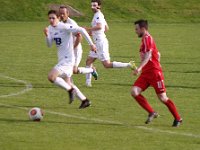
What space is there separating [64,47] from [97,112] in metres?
1.60

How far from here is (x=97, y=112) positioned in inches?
545

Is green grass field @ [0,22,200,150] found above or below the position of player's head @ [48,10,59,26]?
below

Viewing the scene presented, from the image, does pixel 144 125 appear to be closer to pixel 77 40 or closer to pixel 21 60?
pixel 77 40

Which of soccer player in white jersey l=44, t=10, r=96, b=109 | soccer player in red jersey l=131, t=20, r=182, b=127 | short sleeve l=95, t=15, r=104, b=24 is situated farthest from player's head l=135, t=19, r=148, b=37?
short sleeve l=95, t=15, r=104, b=24

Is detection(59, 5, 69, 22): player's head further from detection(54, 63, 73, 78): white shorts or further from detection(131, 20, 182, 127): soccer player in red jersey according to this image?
detection(131, 20, 182, 127): soccer player in red jersey

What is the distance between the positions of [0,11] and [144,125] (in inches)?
1818

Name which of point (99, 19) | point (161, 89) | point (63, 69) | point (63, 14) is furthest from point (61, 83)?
point (99, 19)

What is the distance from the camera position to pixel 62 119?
1298 cm

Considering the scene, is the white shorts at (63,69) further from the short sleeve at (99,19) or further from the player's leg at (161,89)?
the short sleeve at (99,19)

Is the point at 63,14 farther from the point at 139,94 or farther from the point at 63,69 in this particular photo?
the point at 139,94

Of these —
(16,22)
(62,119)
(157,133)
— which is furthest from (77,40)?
(16,22)

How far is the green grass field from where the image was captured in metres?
10.8

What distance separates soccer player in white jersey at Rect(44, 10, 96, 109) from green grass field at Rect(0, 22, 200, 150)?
1.32 ft

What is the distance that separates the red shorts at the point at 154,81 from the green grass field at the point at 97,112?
665 mm
